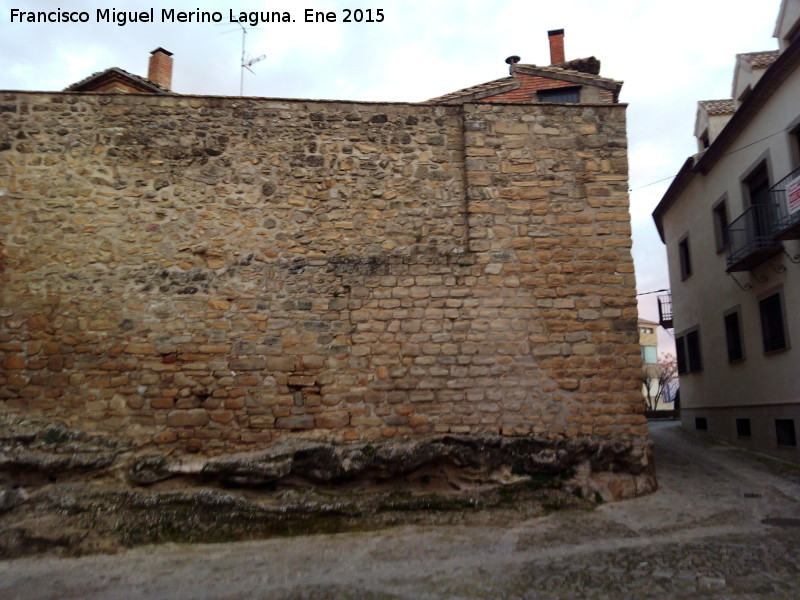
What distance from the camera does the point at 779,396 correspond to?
11602 millimetres

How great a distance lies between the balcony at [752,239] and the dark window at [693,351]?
3.51 metres

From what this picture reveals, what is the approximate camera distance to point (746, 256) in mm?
11727

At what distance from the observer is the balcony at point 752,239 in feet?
37.2

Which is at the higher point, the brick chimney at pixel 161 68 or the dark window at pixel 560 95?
the brick chimney at pixel 161 68

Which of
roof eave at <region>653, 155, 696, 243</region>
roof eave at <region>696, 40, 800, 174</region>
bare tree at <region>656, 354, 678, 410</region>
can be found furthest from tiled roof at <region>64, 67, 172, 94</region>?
bare tree at <region>656, 354, 678, 410</region>

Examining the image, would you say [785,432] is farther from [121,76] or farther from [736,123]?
[121,76]

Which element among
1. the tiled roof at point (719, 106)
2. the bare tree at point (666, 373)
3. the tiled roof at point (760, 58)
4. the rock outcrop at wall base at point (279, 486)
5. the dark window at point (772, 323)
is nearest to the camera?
the rock outcrop at wall base at point (279, 486)

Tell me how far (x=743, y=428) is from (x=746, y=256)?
3.70 metres

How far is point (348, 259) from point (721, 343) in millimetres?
9608

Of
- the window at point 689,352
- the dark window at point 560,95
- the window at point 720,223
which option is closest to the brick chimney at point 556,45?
the dark window at point 560,95

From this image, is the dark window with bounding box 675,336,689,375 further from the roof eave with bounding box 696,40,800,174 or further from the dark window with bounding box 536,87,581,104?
the dark window with bounding box 536,87,581,104

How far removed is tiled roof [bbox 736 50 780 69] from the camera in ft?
41.8

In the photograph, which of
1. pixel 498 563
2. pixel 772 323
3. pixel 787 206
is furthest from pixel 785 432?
pixel 498 563

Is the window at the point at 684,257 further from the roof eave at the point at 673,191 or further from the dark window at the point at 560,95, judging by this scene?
the dark window at the point at 560,95
